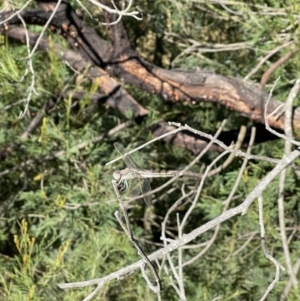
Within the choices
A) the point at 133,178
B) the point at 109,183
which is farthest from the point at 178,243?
the point at 109,183

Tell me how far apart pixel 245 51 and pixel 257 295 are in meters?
0.83

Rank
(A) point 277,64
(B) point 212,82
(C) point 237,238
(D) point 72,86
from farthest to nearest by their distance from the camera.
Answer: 1. (C) point 237,238
2. (D) point 72,86
3. (A) point 277,64
4. (B) point 212,82

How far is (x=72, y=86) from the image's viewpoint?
1.67m

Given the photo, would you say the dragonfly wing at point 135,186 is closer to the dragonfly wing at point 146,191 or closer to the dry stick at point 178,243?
the dragonfly wing at point 146,191

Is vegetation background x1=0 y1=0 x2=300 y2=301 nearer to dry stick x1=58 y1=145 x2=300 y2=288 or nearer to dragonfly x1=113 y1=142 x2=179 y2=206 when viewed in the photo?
dragonfly x1=113 y1=142 x2=179 y2=206

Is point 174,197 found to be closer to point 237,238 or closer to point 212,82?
point 237,238

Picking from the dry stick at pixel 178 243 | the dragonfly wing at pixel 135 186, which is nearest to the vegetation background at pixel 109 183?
the dragonfly wing at pixel 135 186

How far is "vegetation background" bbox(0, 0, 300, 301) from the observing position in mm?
1571

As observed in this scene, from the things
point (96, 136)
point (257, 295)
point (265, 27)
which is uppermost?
point (265, 27)

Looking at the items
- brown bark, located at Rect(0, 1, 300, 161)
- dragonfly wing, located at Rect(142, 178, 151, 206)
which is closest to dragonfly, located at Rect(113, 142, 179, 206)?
dragonfly wing, located at Rect(142, 178, 151, 206)

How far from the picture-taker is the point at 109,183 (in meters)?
1.68

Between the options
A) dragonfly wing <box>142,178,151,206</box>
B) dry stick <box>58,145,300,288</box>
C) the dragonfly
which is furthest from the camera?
dragonfly wing <box>142,178,151,206</box>

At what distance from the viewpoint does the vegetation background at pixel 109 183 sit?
1571 mm

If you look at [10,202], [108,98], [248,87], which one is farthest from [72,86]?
[248,87]
